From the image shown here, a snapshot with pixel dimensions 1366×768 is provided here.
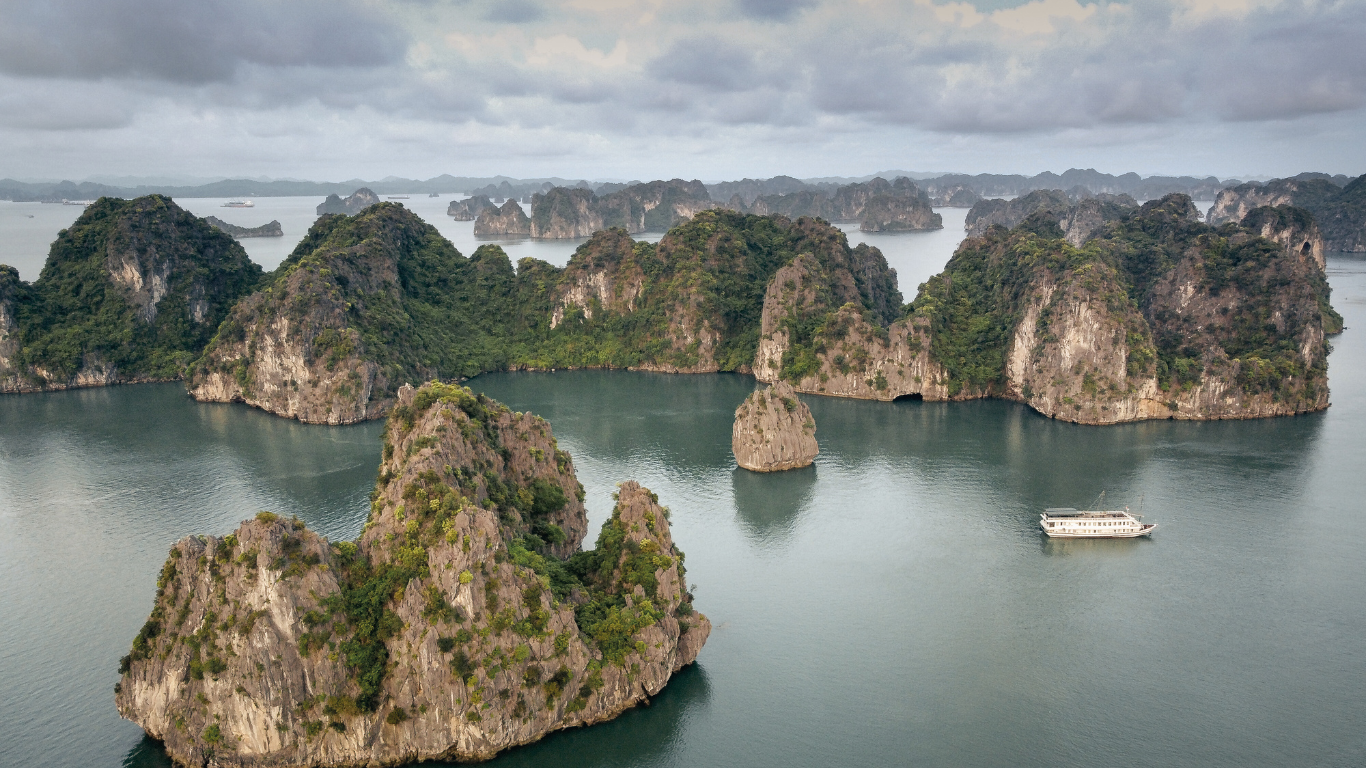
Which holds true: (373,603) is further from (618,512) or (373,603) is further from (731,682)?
(731,682)

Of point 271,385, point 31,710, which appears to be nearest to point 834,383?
point 271,385

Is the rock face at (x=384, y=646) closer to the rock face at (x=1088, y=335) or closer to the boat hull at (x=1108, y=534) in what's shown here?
the boat hull at (x=1108, y=534)

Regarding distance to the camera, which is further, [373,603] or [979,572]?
[979,572]

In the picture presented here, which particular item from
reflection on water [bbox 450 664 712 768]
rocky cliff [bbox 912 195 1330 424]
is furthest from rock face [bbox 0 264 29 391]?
rocky cliff [bbox 912 195 1330 424]

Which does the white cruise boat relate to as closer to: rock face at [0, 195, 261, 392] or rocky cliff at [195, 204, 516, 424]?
rocky cliff at [195, 204, 516, 424]

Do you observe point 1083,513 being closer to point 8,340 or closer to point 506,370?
point 506,370
